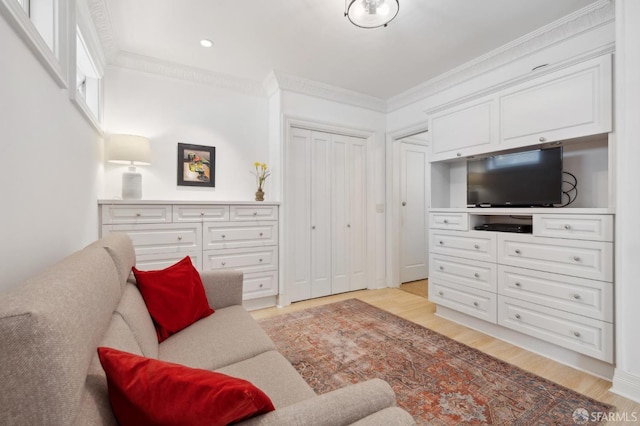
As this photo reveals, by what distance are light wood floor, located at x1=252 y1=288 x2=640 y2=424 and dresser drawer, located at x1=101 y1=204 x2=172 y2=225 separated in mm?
1408

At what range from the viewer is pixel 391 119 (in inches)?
163

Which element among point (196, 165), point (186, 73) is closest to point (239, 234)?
point (196, 165)

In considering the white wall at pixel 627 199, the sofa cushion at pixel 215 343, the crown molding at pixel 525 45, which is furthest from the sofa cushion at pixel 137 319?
the crown molding at pixel 525 45

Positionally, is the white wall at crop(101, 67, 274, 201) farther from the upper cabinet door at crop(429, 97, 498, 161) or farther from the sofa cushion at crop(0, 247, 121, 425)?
the sofa cushion at crop(0, 247, 121, 425)

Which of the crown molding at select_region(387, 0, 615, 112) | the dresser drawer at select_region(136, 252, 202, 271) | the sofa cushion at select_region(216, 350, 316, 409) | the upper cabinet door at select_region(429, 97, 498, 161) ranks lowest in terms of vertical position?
the sofa cushion at select_region(216, 350, 316, 409)

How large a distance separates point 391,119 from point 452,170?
1.22 m

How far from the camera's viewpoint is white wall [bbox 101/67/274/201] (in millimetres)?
2957

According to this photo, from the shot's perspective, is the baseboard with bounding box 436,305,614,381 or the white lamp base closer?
the baseboard with bounding box 436,305,614,381

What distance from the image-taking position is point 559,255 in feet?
7.10

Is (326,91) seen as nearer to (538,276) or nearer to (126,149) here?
(126,149)

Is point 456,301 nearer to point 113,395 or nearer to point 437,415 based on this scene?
point 437,415

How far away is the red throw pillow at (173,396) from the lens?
61 centimetres

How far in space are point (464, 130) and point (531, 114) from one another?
0.57 metres

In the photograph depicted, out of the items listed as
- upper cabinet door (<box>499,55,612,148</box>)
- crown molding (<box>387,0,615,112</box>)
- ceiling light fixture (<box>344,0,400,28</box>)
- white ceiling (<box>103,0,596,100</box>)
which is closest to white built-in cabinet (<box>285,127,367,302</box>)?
white ceiling (<box>103,0,596,100</box>)
